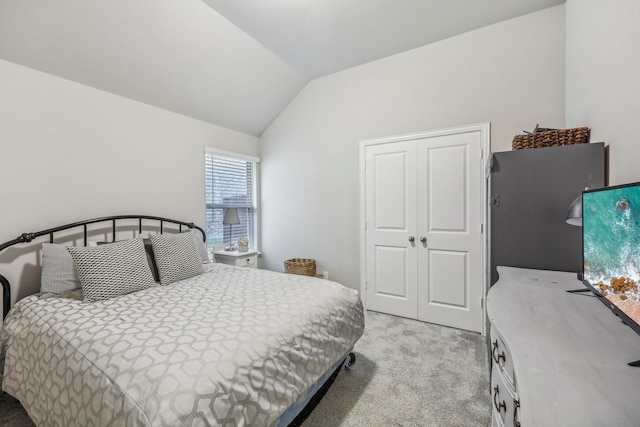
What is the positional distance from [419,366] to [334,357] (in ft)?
2.87

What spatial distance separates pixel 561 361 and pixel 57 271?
2873 mm

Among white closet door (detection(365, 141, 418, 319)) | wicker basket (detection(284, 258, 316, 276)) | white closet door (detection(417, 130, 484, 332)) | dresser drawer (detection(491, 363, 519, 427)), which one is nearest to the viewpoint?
dresser drawer (detection(491, 363, 519, 427))

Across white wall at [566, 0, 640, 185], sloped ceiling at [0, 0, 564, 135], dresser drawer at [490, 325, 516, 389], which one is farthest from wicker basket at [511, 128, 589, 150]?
dresser drawer at [490, 325, 516, 389]

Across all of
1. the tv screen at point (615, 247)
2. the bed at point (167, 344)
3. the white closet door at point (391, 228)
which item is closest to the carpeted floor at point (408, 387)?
the bed at point (167, 344)

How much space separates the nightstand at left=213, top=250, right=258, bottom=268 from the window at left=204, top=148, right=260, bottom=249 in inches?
8.1

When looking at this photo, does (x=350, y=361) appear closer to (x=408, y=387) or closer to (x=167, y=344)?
(x=408, y=387)

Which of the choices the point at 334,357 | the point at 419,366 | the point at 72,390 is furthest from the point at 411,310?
the point at 72,390

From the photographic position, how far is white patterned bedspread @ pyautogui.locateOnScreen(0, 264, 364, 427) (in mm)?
1025

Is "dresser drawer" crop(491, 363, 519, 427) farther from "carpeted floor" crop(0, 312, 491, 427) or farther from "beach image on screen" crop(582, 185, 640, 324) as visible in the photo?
"carpeted floor" crop(0, 312, 491, 427)

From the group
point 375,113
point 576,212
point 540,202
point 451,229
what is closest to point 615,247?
point 576,212

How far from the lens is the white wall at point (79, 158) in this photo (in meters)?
2.12

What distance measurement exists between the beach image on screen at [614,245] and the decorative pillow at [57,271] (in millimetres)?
3057

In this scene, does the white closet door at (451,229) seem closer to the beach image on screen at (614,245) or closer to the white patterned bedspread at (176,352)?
the white patterned bedspread at (176,352)

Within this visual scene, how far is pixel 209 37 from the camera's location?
2656 mm
